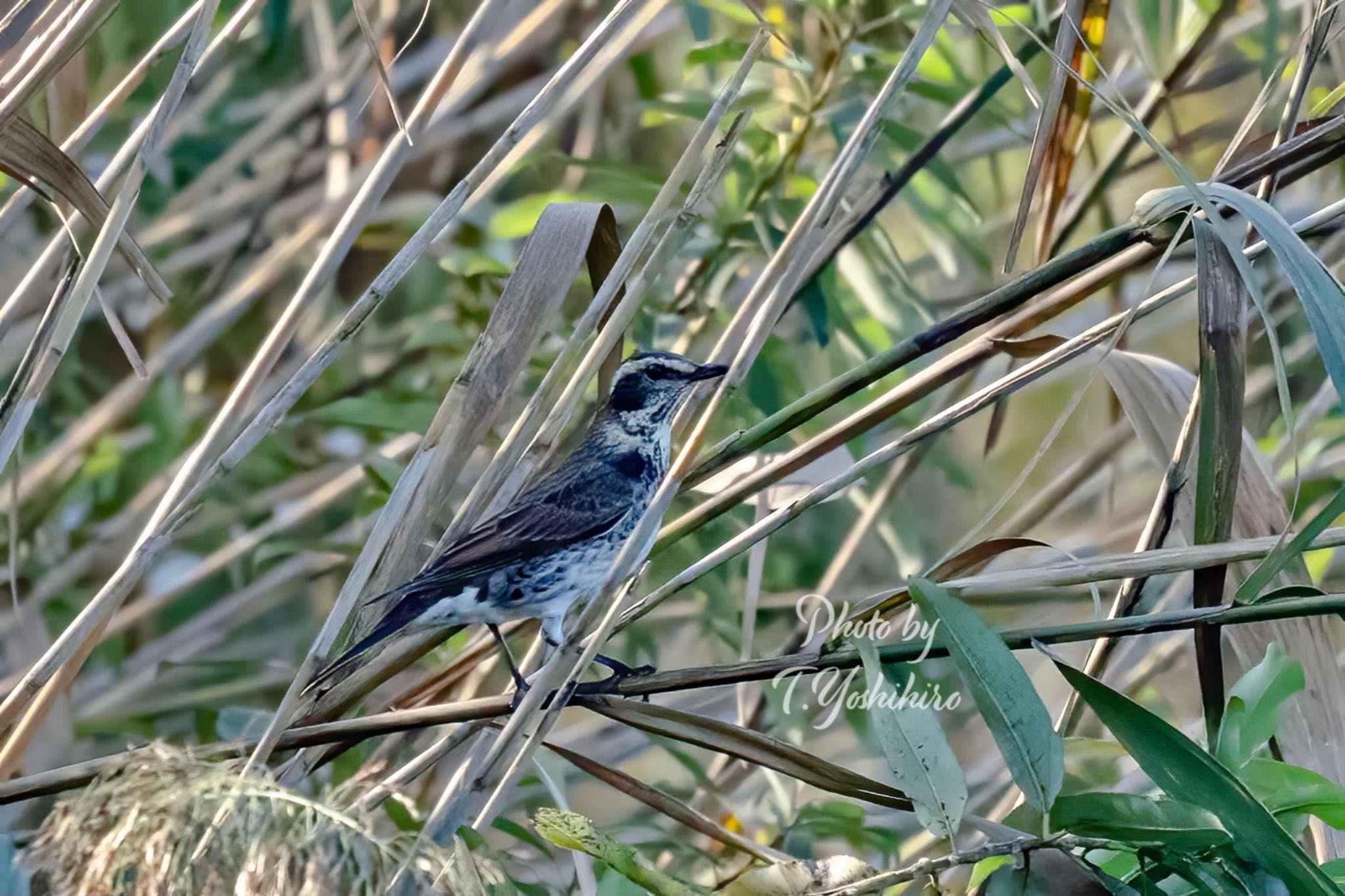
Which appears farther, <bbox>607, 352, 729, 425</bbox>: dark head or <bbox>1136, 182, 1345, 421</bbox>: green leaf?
<bbox>607, 352, 729, 425</bbox>: dark head

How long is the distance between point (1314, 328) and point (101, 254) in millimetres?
1246

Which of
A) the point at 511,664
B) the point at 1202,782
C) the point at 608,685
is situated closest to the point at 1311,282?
the point at 1202,782

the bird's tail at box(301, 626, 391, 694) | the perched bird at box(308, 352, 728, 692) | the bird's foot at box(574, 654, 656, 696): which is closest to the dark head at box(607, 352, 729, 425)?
the perched bird at box(308, 352, 728, 692)

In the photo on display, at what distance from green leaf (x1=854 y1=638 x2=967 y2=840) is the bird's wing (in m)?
0.72

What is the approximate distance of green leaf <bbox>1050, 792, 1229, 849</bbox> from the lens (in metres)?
1.23

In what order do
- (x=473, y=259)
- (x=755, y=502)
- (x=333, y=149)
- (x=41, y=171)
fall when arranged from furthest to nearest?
(x=333, y=149) < (x=473, y=259) < (x=755, y=502) < (x=41, y=171)

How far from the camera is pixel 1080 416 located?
3.41 meters

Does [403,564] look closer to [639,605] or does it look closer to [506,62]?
[639,605]

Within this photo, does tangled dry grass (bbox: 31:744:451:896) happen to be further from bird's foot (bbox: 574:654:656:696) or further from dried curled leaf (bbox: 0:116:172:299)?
dried curled leaf (bbox: 0:116:172:299)

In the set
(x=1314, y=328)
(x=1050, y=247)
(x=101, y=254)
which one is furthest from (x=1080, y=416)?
(x=101, y=254)

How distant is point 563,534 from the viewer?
7.41 ft

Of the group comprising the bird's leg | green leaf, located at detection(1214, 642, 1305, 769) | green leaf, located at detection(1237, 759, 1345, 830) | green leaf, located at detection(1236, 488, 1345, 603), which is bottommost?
the bird's leg

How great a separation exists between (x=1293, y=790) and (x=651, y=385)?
1.37 m

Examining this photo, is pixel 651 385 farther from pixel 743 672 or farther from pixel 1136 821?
pixel 1136 821
